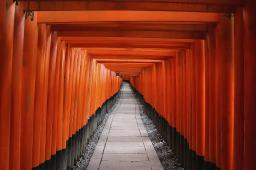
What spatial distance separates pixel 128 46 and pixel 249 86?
5.66m

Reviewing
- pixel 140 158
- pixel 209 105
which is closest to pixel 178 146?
pixel 140 158

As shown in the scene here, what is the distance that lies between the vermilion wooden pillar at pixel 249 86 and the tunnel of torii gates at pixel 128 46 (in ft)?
0.03

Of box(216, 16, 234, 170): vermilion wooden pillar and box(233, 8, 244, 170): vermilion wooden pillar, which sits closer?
box(233, 8, 244, 170): vermilion wooden pillar

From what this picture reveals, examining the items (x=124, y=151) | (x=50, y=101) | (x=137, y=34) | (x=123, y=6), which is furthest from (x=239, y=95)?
(x=124, y=151)

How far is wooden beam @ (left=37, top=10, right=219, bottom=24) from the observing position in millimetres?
6066

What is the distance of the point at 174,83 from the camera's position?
1184cm

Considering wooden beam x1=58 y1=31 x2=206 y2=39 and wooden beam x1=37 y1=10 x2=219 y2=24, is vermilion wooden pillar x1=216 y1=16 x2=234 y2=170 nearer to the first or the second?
wooden beam x1=37 y1=10 x2=219 y2=24

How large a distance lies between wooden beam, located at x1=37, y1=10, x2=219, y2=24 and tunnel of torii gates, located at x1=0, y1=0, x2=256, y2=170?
0.05 ft

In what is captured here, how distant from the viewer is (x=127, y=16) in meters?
6.11

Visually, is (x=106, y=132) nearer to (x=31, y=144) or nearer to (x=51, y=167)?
(x=51, y=167)

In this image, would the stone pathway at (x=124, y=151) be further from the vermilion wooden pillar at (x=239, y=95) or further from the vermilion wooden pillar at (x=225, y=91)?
the vermilion wooden pillar at (x=239, y=95)

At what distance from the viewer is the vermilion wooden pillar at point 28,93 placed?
5.54 metres

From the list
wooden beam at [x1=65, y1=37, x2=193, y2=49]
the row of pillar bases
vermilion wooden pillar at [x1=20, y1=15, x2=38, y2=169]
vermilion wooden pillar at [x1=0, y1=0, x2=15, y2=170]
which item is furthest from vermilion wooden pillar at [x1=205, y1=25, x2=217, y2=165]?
vermilion wooden pillar at [x1=0, y1=0, x2=15, y2=170]

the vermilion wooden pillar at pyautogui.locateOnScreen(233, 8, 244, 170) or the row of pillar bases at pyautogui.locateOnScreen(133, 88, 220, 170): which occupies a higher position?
the vermilion wooden pillar at pyautogui.locateOnScreen(233, 8, 244, 170)
